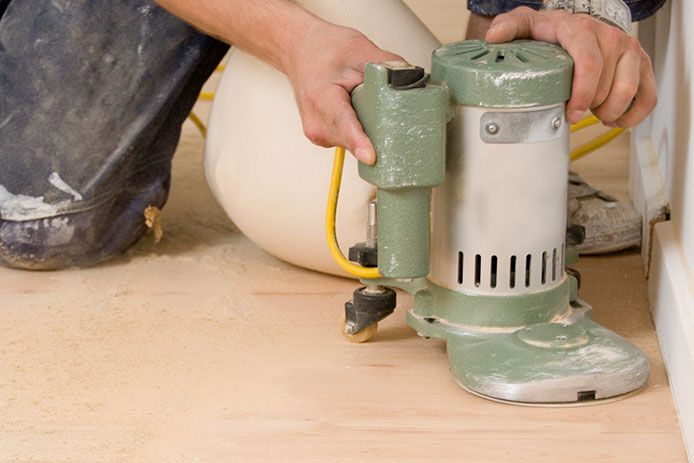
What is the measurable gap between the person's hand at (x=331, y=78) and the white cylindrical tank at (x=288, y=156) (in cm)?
24

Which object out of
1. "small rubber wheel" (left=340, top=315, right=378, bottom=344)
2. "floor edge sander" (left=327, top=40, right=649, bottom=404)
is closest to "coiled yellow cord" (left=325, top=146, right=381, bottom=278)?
"floor edge sander" (left=327, top=40, right=649, bottom=404)

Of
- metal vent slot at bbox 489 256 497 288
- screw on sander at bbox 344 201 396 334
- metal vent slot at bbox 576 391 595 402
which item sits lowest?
metal vent slot at bbox 576 391 595 402

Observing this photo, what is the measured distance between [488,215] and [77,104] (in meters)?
0.82

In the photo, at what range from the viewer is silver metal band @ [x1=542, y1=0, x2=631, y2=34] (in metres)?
1.53

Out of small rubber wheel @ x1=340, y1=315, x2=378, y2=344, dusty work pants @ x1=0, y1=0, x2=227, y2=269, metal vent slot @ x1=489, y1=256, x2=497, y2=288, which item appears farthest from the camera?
dusty work pants @ x1=0, y1=0, x2=227, y2=269

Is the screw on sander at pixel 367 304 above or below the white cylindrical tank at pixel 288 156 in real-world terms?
below

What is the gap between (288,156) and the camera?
176cm

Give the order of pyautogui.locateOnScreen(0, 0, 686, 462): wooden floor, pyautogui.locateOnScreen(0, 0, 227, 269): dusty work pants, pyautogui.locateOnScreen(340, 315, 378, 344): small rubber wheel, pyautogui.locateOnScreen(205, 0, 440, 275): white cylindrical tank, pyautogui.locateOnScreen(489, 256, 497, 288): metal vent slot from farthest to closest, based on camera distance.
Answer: pyautogui.locateOnScreen(0, 0, 227, 269): dusty work pants, pyautogui.locateOnScreen(205, 0, 440, 275): white cylindrical tank, pyautogui.locateOnScreen(340, 315, 378, 344): small rubber wheel, pyautogui.locateOnScreen(489, 256, 497, 288): metal vent slot, pyautogui.locateOnScreen(0, 0, 686, 462): wooden floor

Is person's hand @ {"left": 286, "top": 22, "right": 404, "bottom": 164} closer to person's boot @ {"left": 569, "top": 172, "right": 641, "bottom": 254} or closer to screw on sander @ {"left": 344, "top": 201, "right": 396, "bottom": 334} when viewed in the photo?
screw on sander @ {"left": 344, "top": 201, "right": 396, "bottom": 334}

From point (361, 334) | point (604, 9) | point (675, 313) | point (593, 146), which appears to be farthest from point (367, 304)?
point (593, 146)

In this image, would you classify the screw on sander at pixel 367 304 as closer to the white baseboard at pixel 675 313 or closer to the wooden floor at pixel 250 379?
the wooden floor at pixel 250 379

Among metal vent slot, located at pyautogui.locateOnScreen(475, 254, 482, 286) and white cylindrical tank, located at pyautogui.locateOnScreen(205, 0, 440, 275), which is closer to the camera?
metal vent slot, located at pyautogui.locateOnScreen(475, 254, 482, 286)

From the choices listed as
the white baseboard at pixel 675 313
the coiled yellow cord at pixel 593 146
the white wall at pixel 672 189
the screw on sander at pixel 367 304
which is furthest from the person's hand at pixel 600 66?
the coiled yellow cord at pixel 593 146

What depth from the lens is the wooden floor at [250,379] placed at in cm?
135
